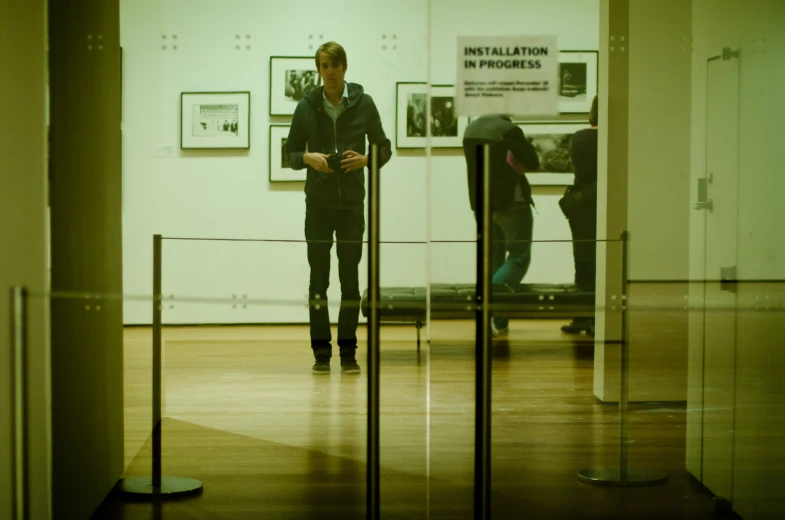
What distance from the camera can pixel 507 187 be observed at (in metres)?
3.11

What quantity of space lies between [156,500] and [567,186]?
1.66 meters

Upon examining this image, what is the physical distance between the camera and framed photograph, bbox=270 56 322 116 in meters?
2.96

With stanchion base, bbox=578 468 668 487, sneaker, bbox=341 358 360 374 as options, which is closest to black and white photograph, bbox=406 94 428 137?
sneaker, bbox=341 358 360 374

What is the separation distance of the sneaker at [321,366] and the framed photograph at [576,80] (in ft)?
3.92

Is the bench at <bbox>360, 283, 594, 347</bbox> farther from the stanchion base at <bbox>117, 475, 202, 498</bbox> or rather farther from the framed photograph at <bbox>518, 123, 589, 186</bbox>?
the stanchion base at <bbox>117, 475, 202, 498</bbox>

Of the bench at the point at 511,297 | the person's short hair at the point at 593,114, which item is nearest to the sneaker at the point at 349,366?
the bench at the point at 511,297

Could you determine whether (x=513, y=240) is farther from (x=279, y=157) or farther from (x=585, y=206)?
(x=279, y=157)

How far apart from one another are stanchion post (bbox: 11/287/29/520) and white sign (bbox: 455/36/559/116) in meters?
1.52

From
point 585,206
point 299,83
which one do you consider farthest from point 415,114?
point 585,206

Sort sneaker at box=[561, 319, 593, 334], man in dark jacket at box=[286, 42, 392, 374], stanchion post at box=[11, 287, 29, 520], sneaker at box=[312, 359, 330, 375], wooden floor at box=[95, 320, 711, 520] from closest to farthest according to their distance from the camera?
stanchion post at box=[11, 287, 29, 520]
wooden floor at box=[95, 320, 711, 520]
man in dark jacket at box=[286, 42, 392, 374]
sneaker at box=[312, 359, 330, 375]
sneaker at box=[561, 319, 593, 334]

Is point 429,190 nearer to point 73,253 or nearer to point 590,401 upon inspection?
point 73,253

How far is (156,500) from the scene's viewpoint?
2.84 metres

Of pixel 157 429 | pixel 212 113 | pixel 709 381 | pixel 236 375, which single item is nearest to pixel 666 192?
pixel 709 381

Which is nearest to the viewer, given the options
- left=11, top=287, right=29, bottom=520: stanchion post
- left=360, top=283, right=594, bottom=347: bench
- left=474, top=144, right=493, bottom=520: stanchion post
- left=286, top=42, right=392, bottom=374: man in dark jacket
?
left=11, top=287, right=29, bottom=520: stanchion post
